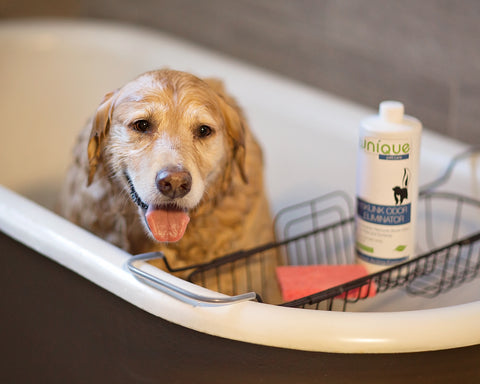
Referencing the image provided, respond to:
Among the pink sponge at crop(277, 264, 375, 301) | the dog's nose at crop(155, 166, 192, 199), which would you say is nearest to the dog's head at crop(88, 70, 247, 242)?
the dog's nose at crop(155, 166, 192, 199)

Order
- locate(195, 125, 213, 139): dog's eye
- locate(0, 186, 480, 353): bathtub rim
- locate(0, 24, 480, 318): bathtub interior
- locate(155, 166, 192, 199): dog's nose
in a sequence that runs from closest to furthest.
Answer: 1. locate(0, 186, 480, 353): bathtub rim
2. locate(155, 166, 192, 199): dog's nose
3. locate(195, 125, 213, 139): dog's eye
4. locate(0, 24, 480, 318): bathtub interior

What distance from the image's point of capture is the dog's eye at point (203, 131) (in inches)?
46.3

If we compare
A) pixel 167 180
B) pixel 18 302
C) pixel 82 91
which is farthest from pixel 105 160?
pixel 82 91

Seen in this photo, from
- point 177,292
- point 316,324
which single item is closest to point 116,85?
point 177,292

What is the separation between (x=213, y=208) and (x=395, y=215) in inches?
14.3

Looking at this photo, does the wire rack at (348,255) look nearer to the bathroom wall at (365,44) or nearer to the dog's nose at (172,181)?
the dog's nose at (172,181)

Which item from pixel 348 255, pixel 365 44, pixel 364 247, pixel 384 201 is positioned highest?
pixel 365 44

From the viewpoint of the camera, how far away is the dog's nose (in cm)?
106

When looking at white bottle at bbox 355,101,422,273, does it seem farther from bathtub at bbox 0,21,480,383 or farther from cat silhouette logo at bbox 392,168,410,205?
bathtub at bbox 0,21,480,383

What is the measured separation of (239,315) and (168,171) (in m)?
0.25

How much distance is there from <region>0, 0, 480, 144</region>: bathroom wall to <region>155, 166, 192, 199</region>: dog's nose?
1055 millimetres

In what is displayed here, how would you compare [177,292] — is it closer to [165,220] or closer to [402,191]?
[165,220]

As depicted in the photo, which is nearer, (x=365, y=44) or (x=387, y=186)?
(x=387, y=186)

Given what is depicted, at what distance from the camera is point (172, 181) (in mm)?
1061
